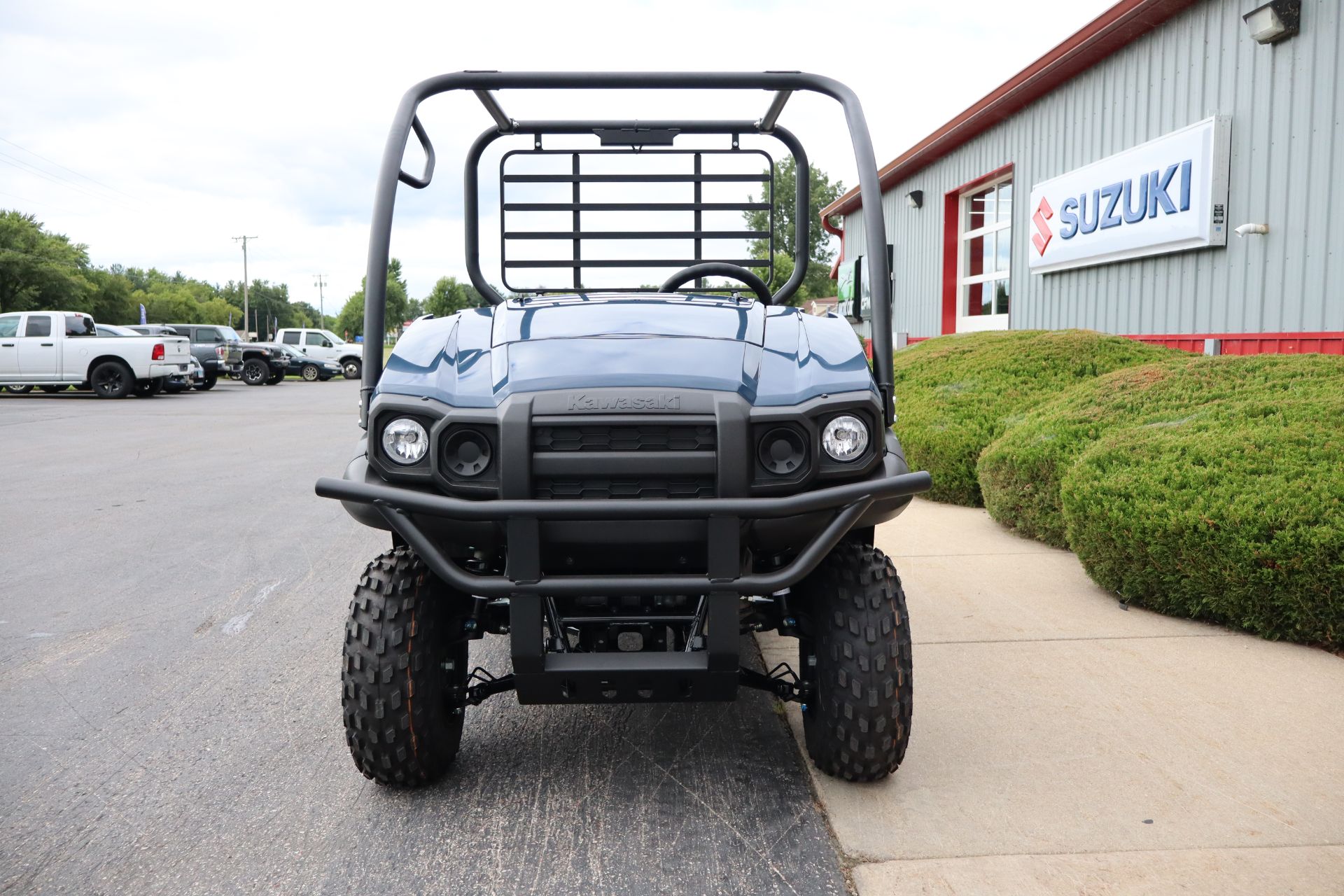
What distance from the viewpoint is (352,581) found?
5488 millimetres

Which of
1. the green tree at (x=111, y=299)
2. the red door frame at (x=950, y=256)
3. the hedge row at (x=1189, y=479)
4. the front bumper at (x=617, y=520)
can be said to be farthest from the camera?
the green tree at (x=111, y=299)

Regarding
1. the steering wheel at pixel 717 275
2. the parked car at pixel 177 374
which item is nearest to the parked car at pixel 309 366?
the parked car at pixel 177 374

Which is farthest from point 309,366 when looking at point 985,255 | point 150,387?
point 985,255

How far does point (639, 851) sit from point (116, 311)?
89340 mm

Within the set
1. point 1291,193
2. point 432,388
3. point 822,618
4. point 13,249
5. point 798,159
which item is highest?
point 13,249

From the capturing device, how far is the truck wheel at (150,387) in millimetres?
22047

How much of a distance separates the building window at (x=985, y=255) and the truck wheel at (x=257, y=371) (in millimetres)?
21038

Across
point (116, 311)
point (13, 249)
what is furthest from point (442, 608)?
point (116, 311)

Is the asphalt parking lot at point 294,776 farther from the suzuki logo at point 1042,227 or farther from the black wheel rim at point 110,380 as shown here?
the black wheel rim at point 110,380

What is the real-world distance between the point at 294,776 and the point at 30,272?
6251 centimetres

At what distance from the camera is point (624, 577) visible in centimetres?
252

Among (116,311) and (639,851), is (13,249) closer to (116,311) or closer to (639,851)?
(116,311)

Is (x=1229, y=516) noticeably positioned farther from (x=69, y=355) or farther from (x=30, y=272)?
(x=30, y=272)

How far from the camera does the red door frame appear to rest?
15.6 metres
